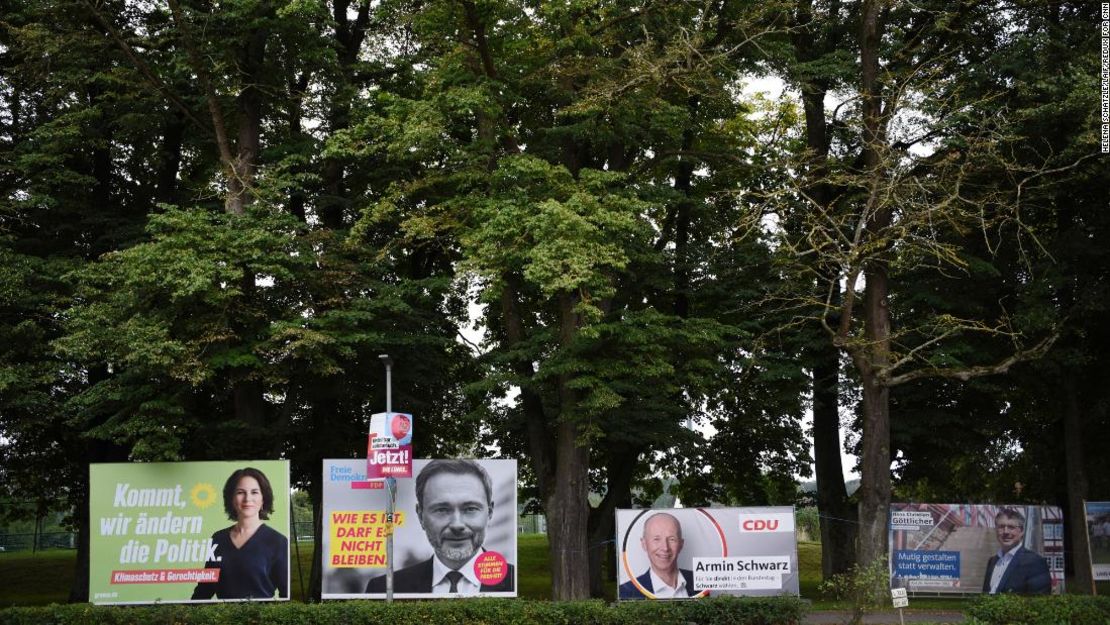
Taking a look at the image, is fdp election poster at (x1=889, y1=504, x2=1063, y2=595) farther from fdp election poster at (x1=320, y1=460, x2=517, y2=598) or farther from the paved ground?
fdp election poster at (x1=320, y1=460, x2=517, y2=598)

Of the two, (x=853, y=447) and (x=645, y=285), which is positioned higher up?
(x=645, y=285)

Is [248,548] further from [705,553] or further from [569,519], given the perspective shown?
[705,553]

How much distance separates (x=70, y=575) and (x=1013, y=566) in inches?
1258

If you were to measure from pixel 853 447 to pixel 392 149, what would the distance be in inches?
671

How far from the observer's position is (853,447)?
113 ft

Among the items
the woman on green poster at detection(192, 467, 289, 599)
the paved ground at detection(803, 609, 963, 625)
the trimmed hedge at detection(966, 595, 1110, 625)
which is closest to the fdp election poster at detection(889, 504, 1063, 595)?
the paved ground at detection(803, 609, 963, 625)

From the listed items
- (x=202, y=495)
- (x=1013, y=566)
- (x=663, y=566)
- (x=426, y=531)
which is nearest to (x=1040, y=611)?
(x=1013, y=566)

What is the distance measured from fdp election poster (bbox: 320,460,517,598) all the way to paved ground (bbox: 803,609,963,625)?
257 inches

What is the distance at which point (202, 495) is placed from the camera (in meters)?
24.0

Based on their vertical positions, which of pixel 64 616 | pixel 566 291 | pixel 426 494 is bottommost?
pixel 64 616

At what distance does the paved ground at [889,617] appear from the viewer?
2252cm

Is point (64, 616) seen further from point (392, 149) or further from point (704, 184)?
point (704, 184)

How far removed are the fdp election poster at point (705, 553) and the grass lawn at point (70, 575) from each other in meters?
4.46

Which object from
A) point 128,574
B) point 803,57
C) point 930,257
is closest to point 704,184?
point 803,57
